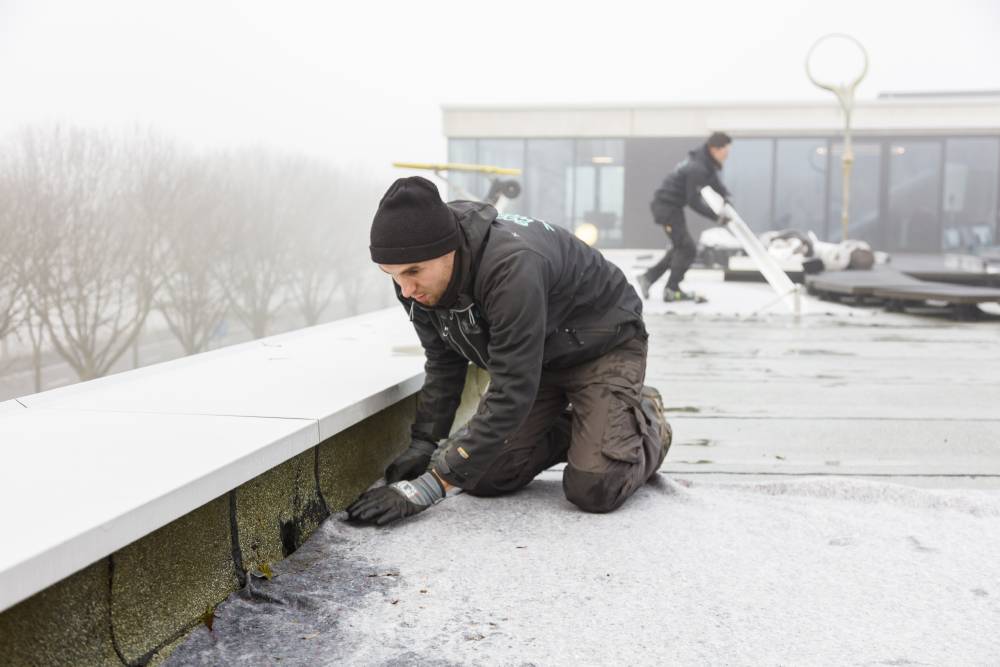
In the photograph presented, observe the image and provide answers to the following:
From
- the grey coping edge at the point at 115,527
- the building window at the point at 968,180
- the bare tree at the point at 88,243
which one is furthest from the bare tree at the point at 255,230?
the grey coping edge at the point at 115,527

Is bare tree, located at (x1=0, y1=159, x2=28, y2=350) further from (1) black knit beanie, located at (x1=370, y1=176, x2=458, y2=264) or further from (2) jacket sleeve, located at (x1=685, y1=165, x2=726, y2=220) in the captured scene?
(1) black knit beanie, located at (x1=370, y1=176, x2=458, y2=264)

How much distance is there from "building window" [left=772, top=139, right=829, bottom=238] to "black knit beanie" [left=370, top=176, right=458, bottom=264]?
1546 cm

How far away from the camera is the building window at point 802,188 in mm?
16344

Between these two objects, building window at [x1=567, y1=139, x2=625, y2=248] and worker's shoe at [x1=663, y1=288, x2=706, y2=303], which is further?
building window at [x1=567, y1=139, x2=625, y2=248]

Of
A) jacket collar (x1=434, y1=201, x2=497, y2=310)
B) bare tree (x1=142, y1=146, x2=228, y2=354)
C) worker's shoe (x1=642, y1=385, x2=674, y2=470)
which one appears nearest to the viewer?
jacket collar (x1=434, y1=201, x2=497, y2=310)

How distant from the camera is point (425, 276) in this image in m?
1.99

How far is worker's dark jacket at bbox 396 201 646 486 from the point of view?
6.52ft

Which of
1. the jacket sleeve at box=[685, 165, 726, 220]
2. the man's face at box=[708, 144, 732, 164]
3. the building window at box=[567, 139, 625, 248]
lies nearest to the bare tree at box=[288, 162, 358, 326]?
the building window at box=[567, 139, 625, 248]

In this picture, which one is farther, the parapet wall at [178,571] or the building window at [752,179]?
the building window at [752,179]

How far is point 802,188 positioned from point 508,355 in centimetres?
1579

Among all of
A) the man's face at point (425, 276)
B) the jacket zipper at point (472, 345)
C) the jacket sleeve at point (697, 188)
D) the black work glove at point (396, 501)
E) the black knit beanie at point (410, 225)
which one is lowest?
the black work glove at point (396, 501)

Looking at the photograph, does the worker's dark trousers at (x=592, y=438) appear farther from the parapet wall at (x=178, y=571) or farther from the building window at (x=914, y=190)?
the building window at (x=914, y=190)

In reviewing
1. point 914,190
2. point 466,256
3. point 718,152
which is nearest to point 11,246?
point 718,152

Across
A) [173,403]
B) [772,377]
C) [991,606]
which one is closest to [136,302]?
[772,377]
